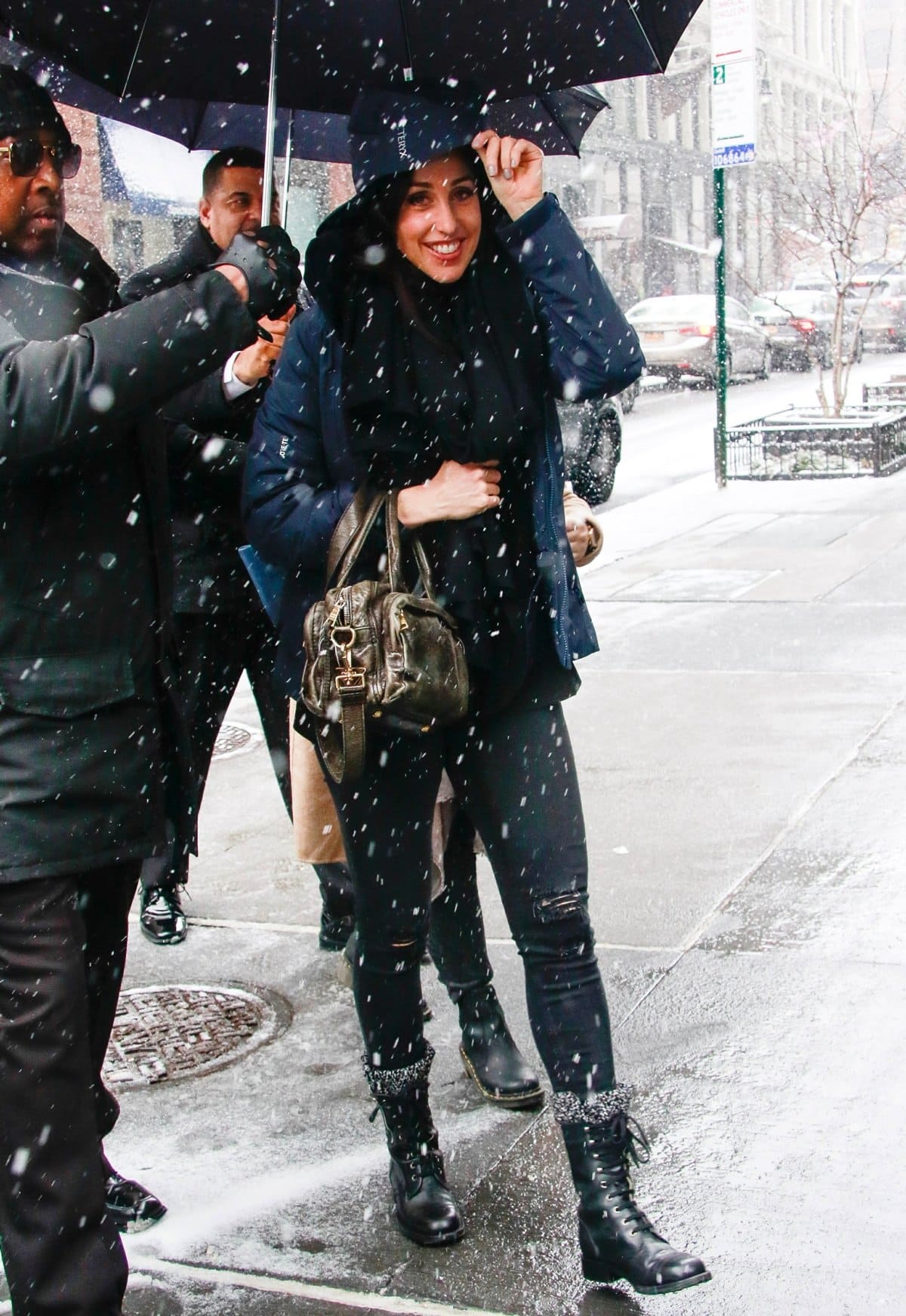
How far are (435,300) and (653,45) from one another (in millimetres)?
932

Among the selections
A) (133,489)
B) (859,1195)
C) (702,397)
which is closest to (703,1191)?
(859,1195)

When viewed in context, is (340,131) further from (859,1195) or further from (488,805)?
(859,1195)

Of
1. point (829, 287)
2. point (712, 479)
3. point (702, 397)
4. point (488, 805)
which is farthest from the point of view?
point (829, 287)

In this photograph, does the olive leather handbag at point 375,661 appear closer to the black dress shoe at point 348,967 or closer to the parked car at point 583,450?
the parked car at point 583,450

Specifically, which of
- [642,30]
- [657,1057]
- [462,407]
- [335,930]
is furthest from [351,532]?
[335,930]

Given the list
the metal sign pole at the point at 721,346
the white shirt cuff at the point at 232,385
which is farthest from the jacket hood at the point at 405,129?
the metal sign pole at the point at 721,346

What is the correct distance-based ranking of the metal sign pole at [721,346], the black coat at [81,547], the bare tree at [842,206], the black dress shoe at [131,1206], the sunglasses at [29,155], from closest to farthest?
the black coat at [81,547] → the sunglasses at [29,155] → the black dress shoe at [131,1206] → the metal sign pole at [721,346] → the bare tree at [842,206]

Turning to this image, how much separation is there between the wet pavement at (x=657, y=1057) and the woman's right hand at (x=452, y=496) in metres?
1.37

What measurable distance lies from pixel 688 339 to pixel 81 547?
25.8m

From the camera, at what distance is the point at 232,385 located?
4.25 m

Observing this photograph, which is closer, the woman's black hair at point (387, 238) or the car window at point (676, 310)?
the woman's black hair at point (387, 238)

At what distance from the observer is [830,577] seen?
401 inches

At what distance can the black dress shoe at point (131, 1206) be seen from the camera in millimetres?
3395

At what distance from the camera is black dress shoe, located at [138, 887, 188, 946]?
5070 mm
